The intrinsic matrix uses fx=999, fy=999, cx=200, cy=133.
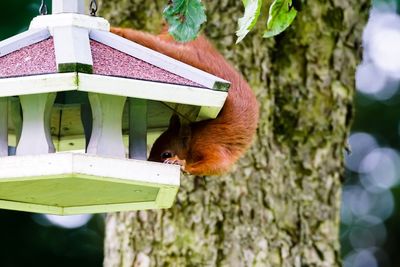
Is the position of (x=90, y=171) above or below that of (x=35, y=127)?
below

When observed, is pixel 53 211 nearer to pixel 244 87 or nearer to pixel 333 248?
pixel 244 87

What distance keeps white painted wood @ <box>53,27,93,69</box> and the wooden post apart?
0.67ft

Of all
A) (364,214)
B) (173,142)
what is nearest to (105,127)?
(173,142)

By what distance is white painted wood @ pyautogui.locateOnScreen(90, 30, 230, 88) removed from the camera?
1.87 m

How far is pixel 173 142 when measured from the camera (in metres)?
2.13

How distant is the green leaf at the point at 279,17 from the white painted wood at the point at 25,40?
44cm

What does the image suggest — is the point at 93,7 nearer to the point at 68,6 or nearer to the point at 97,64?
the point at 68,6

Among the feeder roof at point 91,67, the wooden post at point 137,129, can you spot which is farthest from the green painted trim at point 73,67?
the wooden post at point 137,129

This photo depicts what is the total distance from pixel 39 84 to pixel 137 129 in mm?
328

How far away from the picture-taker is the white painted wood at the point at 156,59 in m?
1.87

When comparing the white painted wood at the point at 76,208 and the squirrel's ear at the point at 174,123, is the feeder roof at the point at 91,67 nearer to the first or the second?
the squirrel's ear at the point at 174,123

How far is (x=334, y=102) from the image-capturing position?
314cm

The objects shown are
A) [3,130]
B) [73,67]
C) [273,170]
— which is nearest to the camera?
[73,67]

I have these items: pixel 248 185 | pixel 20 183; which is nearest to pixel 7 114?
pixel 20 183
